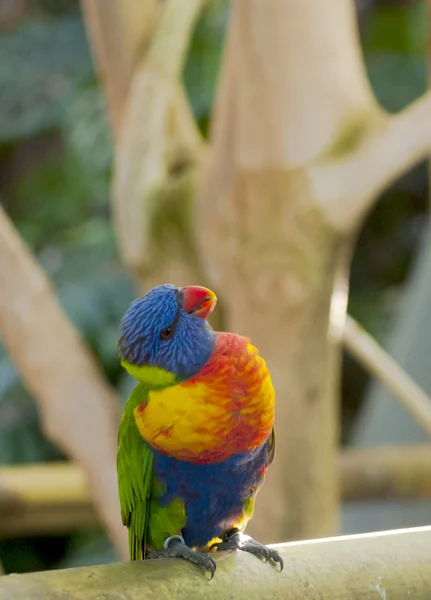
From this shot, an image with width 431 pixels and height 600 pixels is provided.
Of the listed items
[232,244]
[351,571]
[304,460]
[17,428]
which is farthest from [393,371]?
[17,428]

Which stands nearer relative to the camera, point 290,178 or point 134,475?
point 134,475

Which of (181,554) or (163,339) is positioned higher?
(163,339)

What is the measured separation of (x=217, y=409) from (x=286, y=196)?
51 centimetres

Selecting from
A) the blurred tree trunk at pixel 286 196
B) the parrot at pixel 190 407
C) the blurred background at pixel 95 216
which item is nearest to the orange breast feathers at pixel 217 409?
the parrot at pixel 190 407

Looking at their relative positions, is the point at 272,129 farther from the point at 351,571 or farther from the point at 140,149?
the point at 351,571

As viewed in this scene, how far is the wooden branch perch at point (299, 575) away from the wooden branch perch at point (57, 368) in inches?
24.7

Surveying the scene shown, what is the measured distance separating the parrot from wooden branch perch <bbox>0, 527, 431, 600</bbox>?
0.04ft

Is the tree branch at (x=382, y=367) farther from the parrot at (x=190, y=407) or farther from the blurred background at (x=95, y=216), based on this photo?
the blurred background at (x=95, y=216)

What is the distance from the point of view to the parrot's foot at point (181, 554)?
55cm

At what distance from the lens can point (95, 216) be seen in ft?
9.29

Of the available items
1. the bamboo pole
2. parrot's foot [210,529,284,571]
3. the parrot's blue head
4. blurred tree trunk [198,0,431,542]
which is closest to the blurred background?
the bamboo pole

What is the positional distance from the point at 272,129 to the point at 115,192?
25cm

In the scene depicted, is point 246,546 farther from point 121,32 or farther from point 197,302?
point 121,32

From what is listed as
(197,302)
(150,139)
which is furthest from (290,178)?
(197,302)
